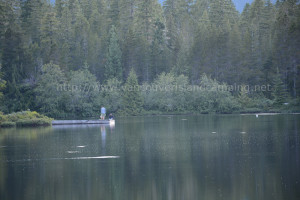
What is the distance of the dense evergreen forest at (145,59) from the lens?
66.4 meters

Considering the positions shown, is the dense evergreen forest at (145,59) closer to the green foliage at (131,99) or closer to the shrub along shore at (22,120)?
the green foliage at (131,99)

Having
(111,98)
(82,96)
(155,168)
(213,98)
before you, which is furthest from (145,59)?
(155,168)

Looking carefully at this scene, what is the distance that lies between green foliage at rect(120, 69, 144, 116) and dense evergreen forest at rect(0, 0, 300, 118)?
0.16 meters

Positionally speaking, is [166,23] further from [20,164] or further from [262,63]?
[20,164]

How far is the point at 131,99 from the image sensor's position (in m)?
72.9

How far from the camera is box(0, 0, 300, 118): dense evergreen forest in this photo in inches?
2613

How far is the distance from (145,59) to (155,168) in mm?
64977

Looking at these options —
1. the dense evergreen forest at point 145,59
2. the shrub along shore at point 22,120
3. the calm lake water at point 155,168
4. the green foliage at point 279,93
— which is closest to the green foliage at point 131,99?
the dense evergreen forest at point 145,59

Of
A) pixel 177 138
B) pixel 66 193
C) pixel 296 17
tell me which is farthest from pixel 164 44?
pixel 66 193

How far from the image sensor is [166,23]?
9438 cm

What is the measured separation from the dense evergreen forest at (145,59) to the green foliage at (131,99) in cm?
16

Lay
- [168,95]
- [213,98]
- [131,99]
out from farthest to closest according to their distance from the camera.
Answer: [168,95], [131,99], [213,98]

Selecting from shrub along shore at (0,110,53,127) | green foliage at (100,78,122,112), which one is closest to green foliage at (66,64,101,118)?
green foliage at (100,78,122,112)

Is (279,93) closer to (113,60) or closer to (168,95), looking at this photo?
(168,95)
